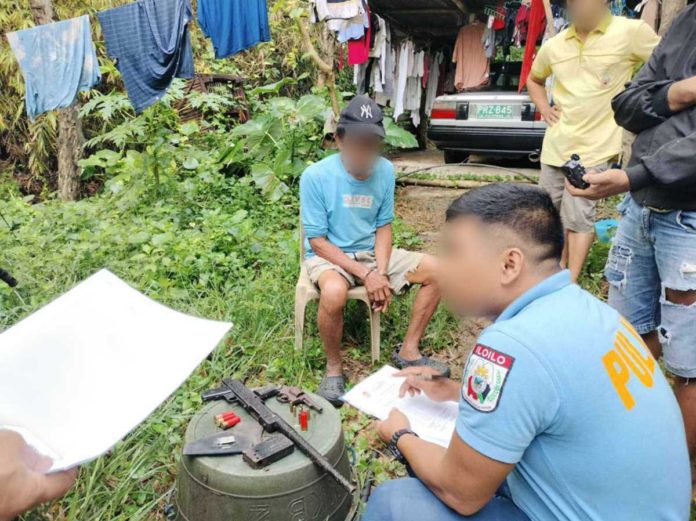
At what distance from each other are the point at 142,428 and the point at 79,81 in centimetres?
484

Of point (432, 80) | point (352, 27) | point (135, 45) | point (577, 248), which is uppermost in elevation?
point (352, 27)

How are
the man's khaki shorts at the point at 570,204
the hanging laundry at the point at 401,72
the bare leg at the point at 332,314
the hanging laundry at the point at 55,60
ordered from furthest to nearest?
the hanging laundry at the point at 401,72 → the hanging laundry at the point at 55,60 → the man's khaki shorts at the point at 570,204 → the bare leg at the point at 332,314

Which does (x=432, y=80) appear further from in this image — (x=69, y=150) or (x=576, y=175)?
(x=576, y=175)

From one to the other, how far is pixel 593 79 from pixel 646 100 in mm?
1454

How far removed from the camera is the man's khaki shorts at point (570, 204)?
132 inches

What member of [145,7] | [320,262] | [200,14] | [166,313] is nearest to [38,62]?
[145,7]

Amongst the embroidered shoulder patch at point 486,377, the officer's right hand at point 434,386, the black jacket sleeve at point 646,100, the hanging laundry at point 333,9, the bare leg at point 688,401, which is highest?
the hanging laundry at point 333,9

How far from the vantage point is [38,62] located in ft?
18.7

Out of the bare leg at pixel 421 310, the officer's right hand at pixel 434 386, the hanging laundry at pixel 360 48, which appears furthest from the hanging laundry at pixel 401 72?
the officer's right hand at pixel 434 386

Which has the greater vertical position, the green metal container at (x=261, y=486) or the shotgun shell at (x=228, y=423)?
the shotgun shell at (x=228, y=423)

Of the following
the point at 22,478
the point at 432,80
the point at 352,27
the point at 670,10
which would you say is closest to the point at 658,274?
the point at 22,478

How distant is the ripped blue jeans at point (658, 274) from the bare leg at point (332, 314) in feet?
4.32

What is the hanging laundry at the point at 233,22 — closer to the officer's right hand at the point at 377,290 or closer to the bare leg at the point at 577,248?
the officer's right hand at the point at 377,290

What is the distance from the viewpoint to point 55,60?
5684mm
